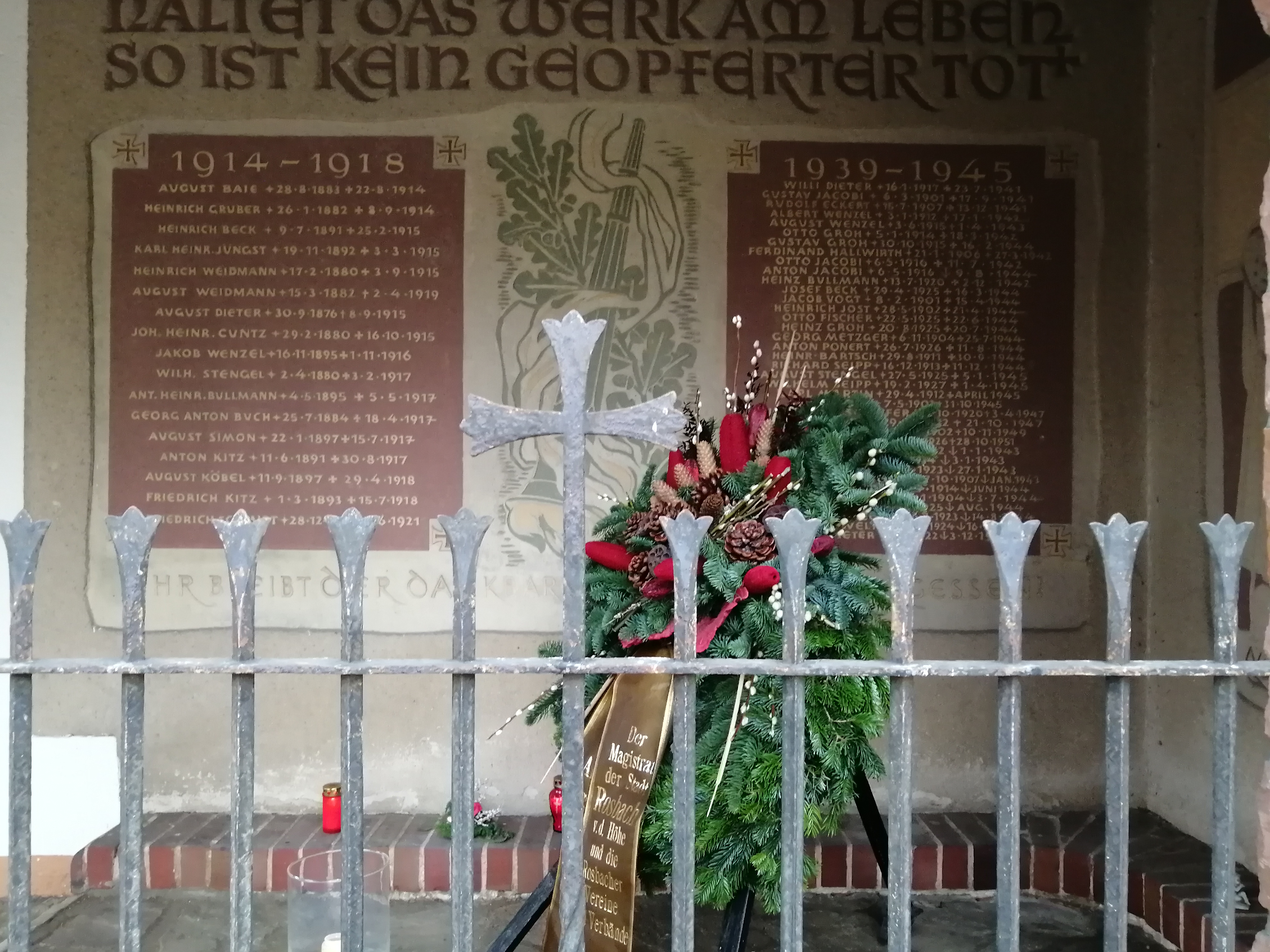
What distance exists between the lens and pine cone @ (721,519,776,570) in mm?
1864

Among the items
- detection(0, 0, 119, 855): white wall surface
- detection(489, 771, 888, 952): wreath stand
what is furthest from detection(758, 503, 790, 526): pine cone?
detection(0, 0, 119, 855): white wall surface

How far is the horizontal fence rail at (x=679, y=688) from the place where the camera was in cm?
136

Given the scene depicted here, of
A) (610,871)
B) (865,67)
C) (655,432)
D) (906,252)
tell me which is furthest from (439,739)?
(865,67)

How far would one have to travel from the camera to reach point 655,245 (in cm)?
316

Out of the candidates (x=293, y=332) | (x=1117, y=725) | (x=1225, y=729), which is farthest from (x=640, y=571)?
(x=293, y=332)

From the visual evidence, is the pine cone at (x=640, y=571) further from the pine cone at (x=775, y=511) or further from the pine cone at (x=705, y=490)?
the pine cone at (x=775, y=511)

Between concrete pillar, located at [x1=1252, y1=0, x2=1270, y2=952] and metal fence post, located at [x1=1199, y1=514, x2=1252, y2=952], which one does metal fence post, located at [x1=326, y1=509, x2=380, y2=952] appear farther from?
concrete pillar, located at [x1=1252, y1=0, x2=1270, y2=952]

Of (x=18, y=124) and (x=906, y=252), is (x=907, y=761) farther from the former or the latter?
(x=18, y=124)

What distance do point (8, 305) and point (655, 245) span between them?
2.29 metres

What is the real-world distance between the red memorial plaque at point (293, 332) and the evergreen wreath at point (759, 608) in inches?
50.8

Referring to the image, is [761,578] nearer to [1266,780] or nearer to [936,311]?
[1266,780]

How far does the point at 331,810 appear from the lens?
296 centimetres

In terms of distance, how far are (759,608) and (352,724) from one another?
0.84 meters

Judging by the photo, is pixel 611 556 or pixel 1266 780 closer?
pixel 1266 780
